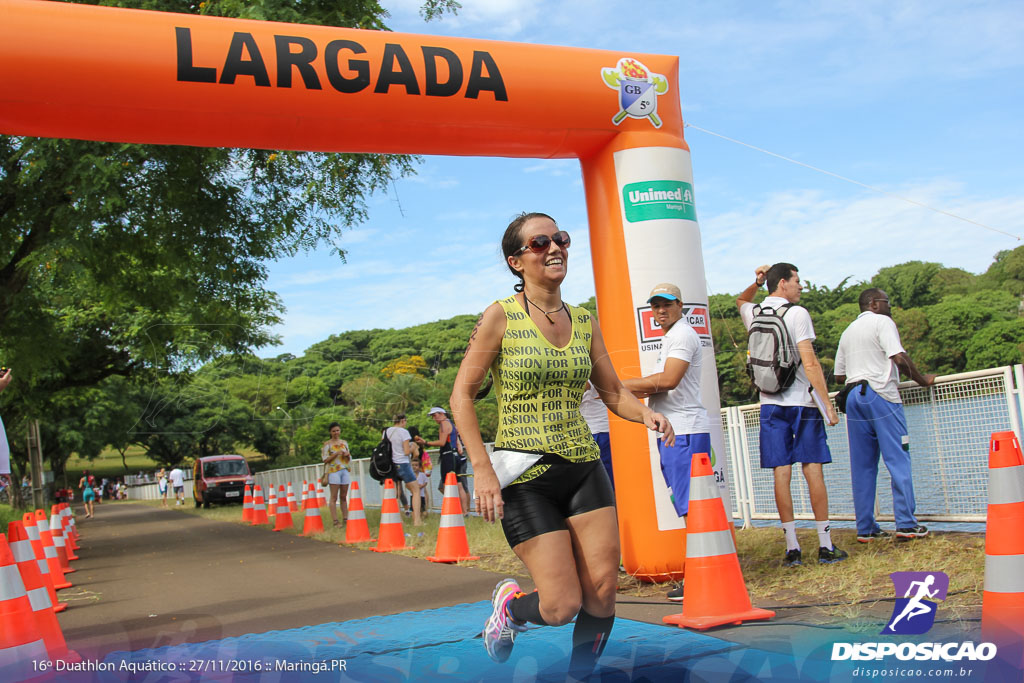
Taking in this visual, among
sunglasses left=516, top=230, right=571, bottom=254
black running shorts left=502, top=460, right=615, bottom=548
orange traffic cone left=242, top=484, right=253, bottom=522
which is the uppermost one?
sunglasses left=516, top=230, right=571, bottom=254

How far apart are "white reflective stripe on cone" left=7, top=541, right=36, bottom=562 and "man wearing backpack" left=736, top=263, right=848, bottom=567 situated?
4909 mm

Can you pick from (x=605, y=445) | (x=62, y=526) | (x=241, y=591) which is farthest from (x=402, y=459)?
(x=62, y=526)

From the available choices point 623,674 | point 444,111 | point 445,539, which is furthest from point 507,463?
point 445,539

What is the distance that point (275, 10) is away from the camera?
877 cm

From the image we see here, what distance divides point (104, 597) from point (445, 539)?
3.43 metres

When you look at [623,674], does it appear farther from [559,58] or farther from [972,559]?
[559,58]

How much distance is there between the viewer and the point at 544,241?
3.60 m

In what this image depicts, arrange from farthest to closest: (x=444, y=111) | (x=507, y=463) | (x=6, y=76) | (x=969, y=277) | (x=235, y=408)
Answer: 1. (x=235, y=408)
2. (x=969, y=277)
3. (x=444, y=111)
4. (x=6, y=76)
5. (x=507, y=463)

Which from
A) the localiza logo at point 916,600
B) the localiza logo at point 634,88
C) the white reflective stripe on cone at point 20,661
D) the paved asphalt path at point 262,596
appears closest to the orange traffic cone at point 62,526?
the paved asphalt path at point 262,596

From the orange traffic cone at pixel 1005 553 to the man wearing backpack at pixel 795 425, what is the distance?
8.37ft

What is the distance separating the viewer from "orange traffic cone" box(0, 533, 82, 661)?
4.83 m

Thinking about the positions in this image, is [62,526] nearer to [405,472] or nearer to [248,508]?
[405,472]

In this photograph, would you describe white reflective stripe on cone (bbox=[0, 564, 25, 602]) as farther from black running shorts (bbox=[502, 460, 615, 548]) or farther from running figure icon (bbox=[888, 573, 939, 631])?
running figure icon (bbox=[888, 573, 939, 631])

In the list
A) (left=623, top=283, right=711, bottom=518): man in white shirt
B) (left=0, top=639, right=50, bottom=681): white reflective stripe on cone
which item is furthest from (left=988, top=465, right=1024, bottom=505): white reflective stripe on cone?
(left=0, top=639, right=50, bottom=681): white reflective stripe on cone
